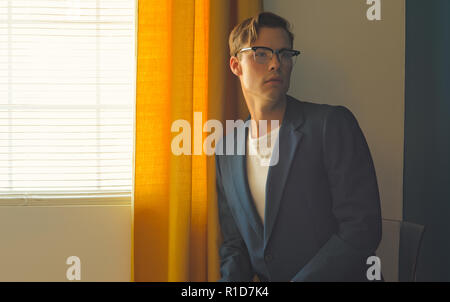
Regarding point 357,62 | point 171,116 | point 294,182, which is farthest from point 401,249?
point 171,116

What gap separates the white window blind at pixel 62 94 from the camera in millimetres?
1919

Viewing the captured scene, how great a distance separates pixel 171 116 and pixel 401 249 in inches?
44.1

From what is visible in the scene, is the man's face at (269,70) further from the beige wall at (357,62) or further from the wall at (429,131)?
the wall at (429,131)

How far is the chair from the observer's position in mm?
1458

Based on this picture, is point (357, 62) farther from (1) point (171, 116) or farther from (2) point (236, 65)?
(1) point (171, 116)

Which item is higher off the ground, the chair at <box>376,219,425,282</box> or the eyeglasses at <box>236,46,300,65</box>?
the eyeglasses at <box>236,46,300,65</box>

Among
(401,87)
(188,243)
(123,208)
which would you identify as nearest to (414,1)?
(401,87)

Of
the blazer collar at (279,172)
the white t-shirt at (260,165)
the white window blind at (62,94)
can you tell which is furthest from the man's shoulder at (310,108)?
the white window blind at (62,94)

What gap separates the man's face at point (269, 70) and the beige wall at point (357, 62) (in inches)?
19.5

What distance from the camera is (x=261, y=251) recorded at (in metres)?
1.41

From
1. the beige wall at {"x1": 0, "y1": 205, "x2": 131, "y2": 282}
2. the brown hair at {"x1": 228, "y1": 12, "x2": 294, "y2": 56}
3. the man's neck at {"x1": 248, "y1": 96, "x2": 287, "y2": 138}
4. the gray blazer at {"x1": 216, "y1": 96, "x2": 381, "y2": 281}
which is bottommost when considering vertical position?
the beige wall at {"x1": 0, "y1": 205, "x2": 131, "y2": 282}

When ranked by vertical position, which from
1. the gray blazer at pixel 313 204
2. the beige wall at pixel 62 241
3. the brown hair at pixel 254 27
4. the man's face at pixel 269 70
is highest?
the brown hair at pixel 254 27

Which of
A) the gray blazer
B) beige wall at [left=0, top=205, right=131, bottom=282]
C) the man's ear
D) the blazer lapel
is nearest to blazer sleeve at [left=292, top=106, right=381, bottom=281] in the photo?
the gray blazer

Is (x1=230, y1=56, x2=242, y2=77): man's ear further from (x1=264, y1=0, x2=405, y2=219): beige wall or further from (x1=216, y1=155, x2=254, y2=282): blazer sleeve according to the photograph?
(x1=264, y1=0, x2=405, y2=219): beige wall
